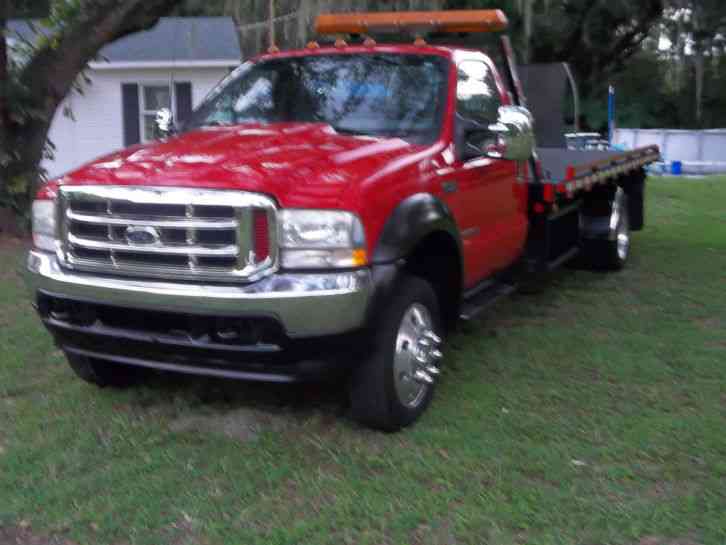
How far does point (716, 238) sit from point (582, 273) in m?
2.72

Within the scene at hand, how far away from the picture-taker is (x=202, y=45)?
18391 mm

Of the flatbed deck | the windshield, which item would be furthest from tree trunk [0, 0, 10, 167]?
the flatbed deck

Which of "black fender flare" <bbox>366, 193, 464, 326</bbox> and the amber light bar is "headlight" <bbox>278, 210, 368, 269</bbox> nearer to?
"black fender flare" <bbox>366, 193, 464, 326</bbox>

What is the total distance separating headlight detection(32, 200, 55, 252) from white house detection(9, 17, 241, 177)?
13.2 m

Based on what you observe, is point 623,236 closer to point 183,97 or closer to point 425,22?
point 425,22

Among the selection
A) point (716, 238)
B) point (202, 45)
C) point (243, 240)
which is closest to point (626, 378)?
point (243, 240)

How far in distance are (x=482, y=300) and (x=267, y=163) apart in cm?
205

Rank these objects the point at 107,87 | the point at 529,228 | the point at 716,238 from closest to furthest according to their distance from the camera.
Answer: the point at 529,228, the point at 716,238, the point at 107,87

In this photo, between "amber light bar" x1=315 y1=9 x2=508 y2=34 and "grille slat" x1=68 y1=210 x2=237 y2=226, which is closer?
"grille slat" x1=68 y1=210 x2=237 y2=226

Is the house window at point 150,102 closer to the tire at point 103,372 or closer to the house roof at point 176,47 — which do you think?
the house roof at point 176,47

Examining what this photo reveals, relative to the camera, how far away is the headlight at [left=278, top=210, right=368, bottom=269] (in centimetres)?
439

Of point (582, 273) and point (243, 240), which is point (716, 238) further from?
point (243, 240)

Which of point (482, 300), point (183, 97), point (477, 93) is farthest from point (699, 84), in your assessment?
point (482, 300)

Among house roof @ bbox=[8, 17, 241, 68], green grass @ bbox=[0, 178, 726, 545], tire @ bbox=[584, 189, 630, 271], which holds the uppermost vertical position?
house roof @ bbox=[8, 17, 241, 68]
